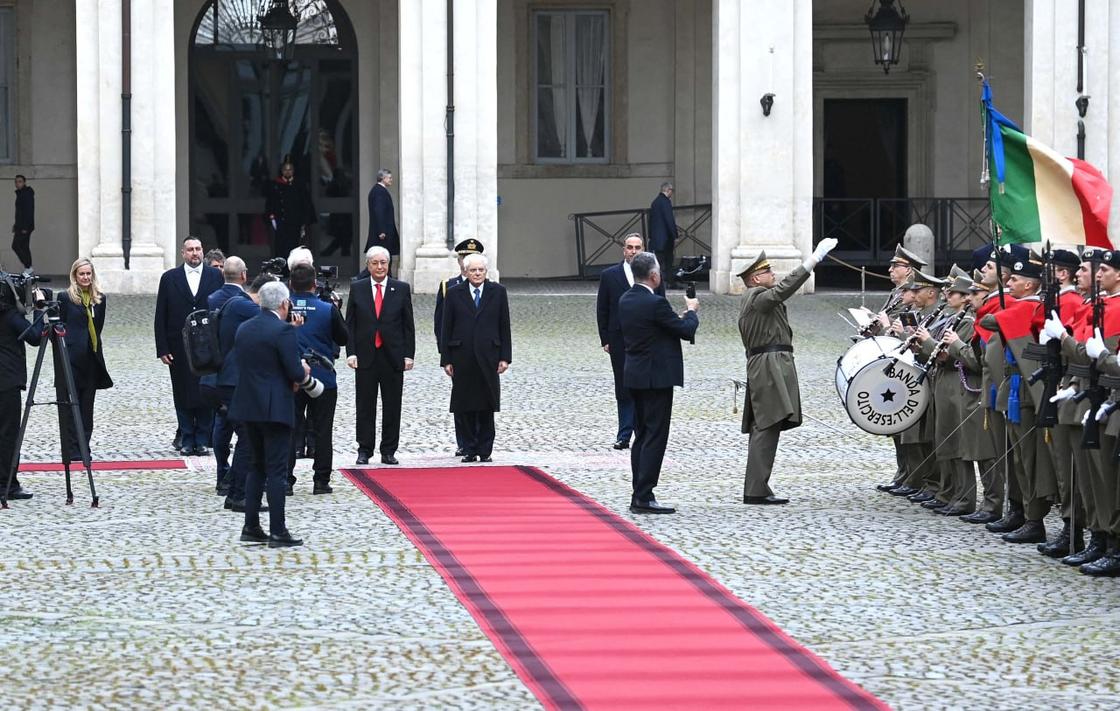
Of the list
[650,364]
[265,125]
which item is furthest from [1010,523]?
[265,125]

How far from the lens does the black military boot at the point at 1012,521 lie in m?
10.8

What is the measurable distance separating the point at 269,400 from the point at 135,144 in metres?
15.8

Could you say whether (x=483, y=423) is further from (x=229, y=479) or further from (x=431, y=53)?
(x=431, y=53)

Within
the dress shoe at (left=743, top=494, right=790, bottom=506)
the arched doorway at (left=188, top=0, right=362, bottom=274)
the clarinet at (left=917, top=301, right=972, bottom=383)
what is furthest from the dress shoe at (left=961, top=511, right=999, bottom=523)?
the arched doorway at (left=188, top=0, right=362, bottom=274)

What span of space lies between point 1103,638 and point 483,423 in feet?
20.5

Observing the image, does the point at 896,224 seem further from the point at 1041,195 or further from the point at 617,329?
the point at 1041,195

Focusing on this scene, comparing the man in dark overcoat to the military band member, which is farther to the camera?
the man in dark overcoat

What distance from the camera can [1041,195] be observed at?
438 inches

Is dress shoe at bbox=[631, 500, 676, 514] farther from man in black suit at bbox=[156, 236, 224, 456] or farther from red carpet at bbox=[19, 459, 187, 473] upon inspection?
man in black suit at bbox=[156, 236, 224, 456]

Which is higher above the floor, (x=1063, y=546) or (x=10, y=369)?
(x=10, y=369)

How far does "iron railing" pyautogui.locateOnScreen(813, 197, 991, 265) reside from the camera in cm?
2883

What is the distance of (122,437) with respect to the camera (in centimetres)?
1477

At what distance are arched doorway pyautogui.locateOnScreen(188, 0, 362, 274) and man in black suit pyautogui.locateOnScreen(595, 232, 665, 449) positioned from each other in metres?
15.9

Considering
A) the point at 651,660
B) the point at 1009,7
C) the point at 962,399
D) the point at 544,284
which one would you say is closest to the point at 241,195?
the point at 544,284
